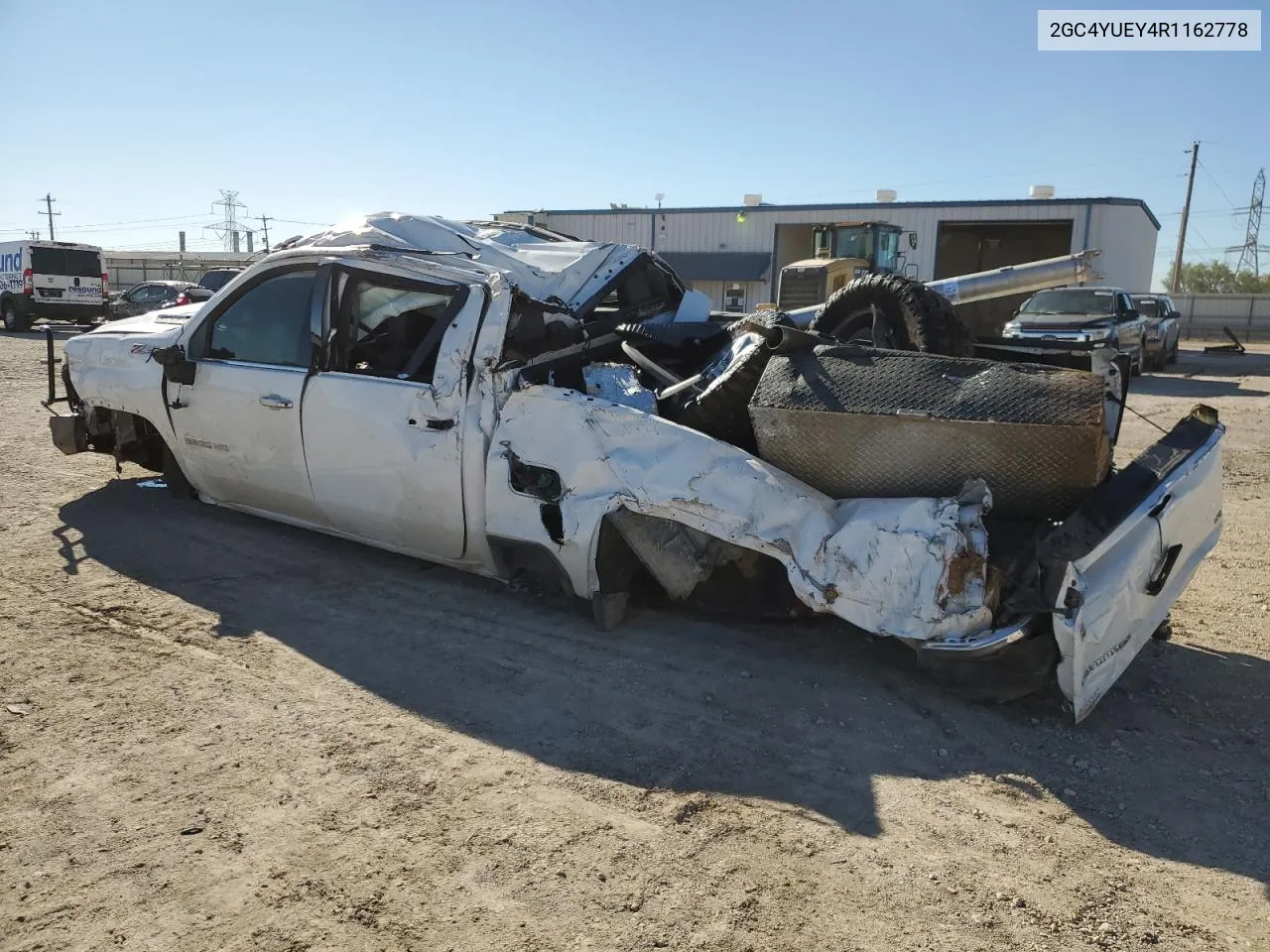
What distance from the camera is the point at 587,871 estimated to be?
247cm

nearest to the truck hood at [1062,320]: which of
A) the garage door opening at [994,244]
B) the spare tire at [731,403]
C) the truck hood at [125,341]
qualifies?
the spare tire at [731,403]

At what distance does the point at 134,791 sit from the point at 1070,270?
20.9 ft

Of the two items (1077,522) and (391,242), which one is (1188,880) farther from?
(391,242)

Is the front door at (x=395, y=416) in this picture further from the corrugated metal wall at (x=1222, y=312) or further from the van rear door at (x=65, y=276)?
the corrugated metal wall at (x=1222, y=312)

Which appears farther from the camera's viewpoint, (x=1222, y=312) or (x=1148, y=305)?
(x=1222, y=312)

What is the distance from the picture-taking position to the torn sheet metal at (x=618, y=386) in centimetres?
405

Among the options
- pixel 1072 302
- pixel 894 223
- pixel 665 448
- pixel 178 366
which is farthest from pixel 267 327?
pixel 894 223

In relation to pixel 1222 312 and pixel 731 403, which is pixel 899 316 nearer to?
pixel 731 403

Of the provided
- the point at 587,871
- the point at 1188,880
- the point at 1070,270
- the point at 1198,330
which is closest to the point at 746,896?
the point at 587,871

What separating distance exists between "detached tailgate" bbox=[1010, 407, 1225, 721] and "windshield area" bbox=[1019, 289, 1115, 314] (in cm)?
1500

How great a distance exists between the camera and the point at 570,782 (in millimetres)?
2928

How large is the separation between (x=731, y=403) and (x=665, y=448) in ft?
1.41

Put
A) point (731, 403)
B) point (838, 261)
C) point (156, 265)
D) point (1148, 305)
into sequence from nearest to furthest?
point (731, 403) → point (838, 261) → point (1148, 305) → point (156, 265)

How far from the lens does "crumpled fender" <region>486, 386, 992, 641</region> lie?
3170 millimetres
